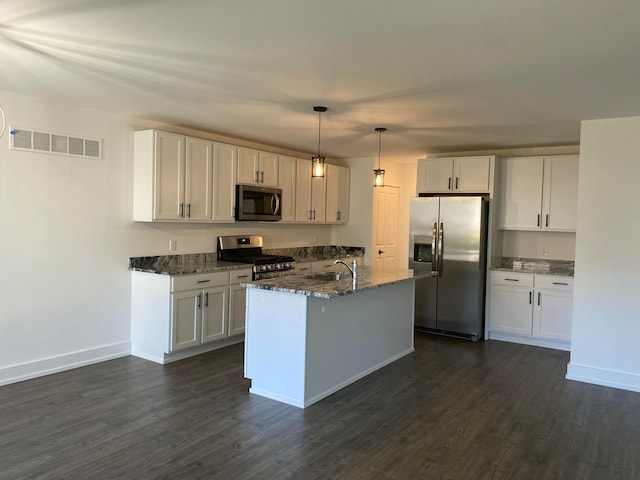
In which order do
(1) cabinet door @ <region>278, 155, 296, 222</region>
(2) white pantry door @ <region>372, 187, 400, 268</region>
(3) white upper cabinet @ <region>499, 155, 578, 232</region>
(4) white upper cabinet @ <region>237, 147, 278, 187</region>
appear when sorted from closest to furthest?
1. (4) white upper cabinet @ <region>237, 147, 278, 187</region>
2. (3) white upper cabinet @ <region>499, 155, 578, 232</region>
3. (1) cabinet door @ <region>278, 155, 296, 222</region>
4. (2) white pantry door @ <region>372, 187, 400, 268</region>

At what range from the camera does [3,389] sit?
3838 mm

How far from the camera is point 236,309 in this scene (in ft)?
17.1

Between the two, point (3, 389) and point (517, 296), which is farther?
point (517, 296)

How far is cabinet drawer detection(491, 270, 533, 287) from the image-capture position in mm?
5699

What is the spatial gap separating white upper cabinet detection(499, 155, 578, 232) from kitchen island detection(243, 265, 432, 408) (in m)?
2.37

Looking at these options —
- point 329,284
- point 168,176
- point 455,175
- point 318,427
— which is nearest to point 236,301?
point 168,176

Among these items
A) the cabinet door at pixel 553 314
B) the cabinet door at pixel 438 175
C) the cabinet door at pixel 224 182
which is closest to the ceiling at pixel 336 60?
the cabinet door at pixel 224 182

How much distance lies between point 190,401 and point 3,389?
1.54 metres

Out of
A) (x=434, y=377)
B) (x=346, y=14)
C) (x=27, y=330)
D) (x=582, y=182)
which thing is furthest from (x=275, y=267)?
(x=346, y=14)

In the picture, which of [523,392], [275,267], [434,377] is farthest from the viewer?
[275,267]

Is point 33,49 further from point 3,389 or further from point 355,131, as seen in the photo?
point 355,131

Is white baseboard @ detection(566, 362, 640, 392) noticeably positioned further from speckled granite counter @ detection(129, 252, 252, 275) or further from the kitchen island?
speckled granite counter @ detection(129, 252, 252, 275)

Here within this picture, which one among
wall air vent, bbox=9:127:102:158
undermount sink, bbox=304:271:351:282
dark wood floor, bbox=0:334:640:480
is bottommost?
dark wood floor, bbox=0:334:640:480

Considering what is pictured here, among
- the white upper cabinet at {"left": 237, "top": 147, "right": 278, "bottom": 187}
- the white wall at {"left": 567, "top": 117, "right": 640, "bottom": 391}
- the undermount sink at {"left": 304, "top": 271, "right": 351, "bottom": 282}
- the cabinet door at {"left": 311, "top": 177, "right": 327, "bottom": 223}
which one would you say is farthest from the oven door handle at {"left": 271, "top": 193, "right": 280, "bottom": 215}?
the white wall at {"left": 567, "top": 117, "right": 640, "bottom": 391}
